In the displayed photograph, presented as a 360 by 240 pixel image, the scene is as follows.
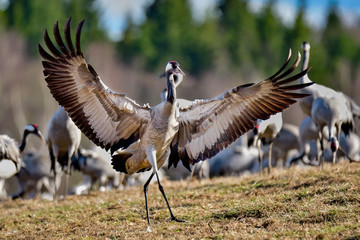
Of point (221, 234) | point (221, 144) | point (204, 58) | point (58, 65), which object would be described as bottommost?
point (221, 234)

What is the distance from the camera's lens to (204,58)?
145ft

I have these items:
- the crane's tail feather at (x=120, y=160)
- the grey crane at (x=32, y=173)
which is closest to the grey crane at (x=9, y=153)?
the grey crane at (x=32, y=173)

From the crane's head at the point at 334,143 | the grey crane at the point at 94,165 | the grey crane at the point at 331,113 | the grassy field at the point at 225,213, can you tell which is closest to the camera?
the grassy field at the point at 225,213

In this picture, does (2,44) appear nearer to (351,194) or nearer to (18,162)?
(18,162)

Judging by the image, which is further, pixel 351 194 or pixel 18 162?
pixel 18 162

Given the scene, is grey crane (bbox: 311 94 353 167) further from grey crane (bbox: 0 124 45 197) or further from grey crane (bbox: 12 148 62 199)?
grey crane (bbox: 12 148 62 199)

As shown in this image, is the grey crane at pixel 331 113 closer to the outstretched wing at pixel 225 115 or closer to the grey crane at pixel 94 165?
the outstretched wing at pixel 225 115

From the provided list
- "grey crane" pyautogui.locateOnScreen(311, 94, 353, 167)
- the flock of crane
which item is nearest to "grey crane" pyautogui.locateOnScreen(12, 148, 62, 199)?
"grey crane" pyautogui.locateOnScreen(311, 94, 353, 167)

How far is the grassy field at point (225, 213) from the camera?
19.6 ft

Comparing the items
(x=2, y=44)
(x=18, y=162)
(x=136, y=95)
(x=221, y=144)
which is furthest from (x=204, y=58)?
(x=221, y=144)

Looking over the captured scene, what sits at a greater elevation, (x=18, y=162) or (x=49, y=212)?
(x=18, y=162)

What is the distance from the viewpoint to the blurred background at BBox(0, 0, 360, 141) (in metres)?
33.9

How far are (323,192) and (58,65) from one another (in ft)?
12.0

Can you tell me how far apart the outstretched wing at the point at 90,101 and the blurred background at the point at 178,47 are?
973 inches
